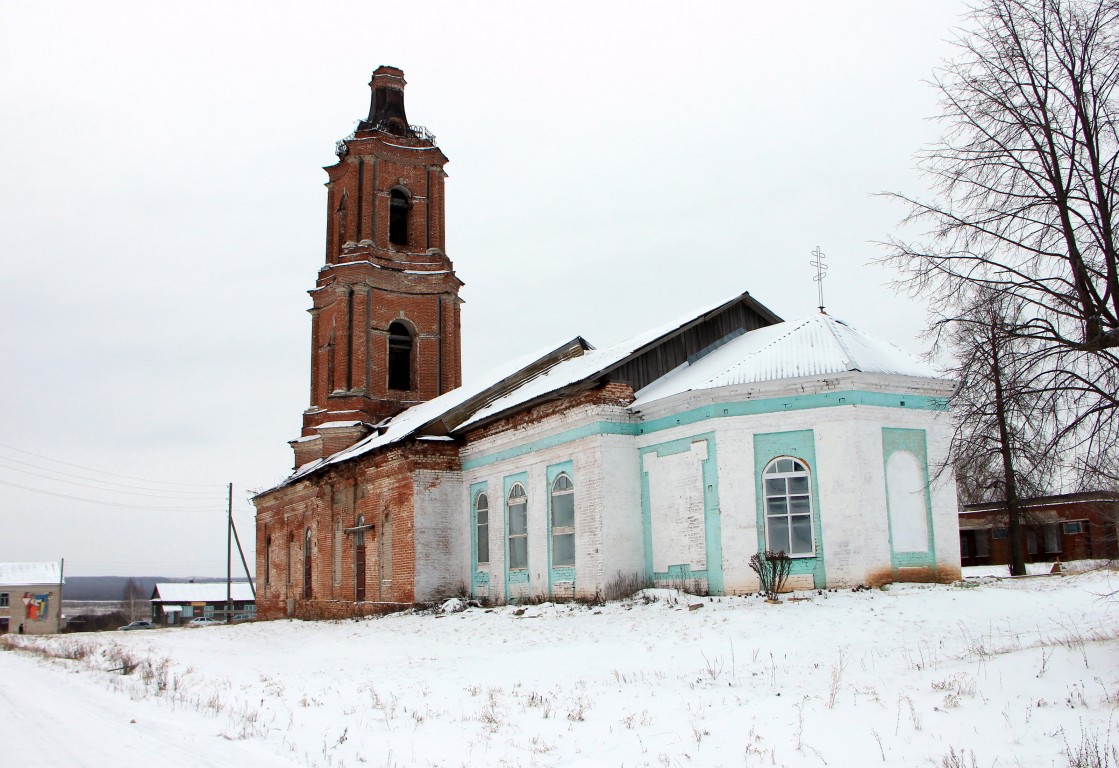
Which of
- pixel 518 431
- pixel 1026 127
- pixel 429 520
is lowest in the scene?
pixel 429 520

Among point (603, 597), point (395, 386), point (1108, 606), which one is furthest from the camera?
point (395, 386)

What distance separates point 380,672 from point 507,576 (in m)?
9.45

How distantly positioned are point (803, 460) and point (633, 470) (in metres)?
3.83

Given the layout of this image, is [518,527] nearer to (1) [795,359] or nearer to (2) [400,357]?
(1) [795,359]

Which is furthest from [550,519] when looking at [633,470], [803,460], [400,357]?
[400,357]

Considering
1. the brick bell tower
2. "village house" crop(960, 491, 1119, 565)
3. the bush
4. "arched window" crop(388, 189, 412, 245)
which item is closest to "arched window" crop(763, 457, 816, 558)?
the bush

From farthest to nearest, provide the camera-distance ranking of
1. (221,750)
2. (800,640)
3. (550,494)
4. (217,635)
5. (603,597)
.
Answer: (217,635), (550,494), (603,597), (800,640), (221,750)

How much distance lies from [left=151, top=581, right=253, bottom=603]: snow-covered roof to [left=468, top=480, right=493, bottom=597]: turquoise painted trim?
201 ft

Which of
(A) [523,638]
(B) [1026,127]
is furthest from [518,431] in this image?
(B) [1026,127]

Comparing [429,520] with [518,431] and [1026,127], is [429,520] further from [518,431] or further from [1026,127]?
[1026,127]

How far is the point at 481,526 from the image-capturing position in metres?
24.3

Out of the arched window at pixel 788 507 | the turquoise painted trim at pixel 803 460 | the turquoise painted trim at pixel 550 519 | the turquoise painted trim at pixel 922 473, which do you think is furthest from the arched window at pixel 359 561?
the turquoise painted trim at pixel 922 473

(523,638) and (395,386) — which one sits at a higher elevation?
(395,386)

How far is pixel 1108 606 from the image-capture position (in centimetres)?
1432
